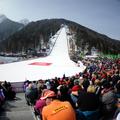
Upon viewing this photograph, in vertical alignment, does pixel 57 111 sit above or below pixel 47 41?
below

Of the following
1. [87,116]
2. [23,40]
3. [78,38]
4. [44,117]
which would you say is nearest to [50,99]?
[44,117]

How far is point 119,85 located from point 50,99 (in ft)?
23.0

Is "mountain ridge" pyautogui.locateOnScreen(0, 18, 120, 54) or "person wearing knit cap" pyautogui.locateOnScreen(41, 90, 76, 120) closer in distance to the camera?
"person wearing knit cap" pyautogui.locateOnScreen(41, 90, 76, 120)

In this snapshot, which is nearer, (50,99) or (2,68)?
(50,99)

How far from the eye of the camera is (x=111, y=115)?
9.16 metres

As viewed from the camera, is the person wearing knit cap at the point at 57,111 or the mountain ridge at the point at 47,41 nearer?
the person wearing knit cap at the point at 57,111

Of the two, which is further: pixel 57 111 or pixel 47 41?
pixel 47 41

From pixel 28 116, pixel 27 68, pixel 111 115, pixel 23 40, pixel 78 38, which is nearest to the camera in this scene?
pixel 111 115

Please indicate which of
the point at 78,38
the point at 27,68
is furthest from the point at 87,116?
the point at 78,38

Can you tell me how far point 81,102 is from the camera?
7.45m

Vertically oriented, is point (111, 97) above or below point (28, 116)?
above

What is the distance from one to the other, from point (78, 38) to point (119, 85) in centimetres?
15728

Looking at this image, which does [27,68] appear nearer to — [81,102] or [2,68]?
[2,68]

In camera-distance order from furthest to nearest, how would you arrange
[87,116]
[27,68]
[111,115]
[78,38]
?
[78,38] < [27,68] < [111,115] < [87,116]
